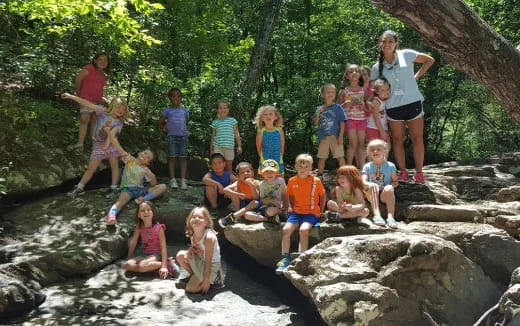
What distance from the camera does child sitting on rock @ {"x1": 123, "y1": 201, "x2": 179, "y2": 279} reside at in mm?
5895

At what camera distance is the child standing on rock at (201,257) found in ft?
18.3

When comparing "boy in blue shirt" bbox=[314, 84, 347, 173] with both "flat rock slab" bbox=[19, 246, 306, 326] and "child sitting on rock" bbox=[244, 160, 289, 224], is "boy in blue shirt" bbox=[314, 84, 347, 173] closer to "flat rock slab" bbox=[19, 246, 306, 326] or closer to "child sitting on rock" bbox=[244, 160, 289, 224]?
"child sitting on rock" bbox=[244, 160, 289, 224]

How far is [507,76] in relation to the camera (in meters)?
2.89

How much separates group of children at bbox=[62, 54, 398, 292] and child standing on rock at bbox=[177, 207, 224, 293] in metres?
0.01

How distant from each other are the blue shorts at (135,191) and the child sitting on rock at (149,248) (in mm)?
832

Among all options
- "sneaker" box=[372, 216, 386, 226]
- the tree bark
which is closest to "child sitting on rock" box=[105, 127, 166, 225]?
"sneaker" box=[372, 216, 386, 226]

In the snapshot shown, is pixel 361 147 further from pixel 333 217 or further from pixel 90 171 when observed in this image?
pixel 90 171

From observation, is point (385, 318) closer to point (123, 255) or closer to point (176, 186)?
point (123, 255)

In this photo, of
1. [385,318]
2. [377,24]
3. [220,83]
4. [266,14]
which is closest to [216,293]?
[385,318]

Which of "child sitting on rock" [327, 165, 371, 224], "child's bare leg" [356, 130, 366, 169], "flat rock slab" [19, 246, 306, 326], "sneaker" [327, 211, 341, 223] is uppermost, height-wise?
"child's bare leg" [356, 130, 366, 169]

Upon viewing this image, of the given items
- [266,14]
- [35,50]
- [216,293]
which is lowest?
[216,293]

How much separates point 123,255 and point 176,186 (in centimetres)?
170

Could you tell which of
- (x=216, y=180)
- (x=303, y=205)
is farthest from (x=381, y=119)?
(x=216, y=180)

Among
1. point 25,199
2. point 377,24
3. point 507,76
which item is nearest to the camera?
point 507,76
